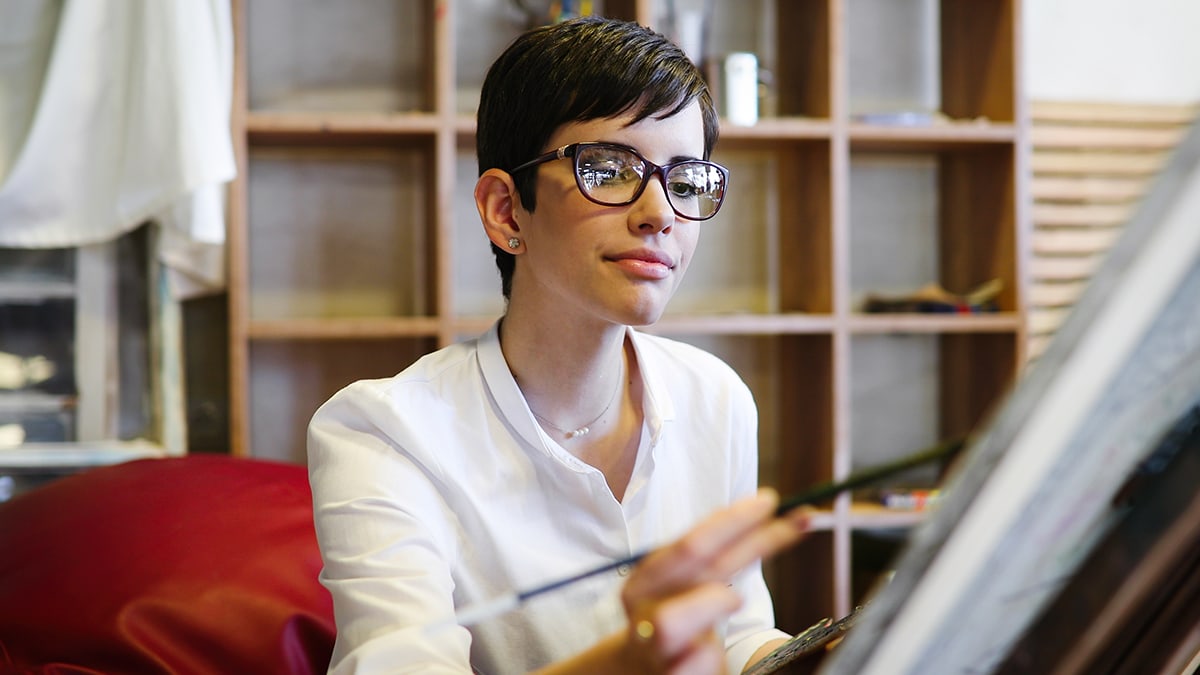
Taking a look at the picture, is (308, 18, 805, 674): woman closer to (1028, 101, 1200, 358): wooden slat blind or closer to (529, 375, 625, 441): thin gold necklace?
(529, 375, 625, 441): thin gold necklace

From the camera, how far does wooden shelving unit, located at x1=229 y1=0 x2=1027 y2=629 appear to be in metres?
2.81

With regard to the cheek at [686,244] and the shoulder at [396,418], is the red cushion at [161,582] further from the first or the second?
the cheek at [686,244]

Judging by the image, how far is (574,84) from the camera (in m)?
1.31

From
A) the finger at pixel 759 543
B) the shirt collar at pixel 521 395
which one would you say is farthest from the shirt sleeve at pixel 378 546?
the finger at pixel 759 543

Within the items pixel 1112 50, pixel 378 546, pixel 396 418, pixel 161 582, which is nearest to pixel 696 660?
pixel 378 546

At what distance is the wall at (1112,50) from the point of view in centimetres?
333

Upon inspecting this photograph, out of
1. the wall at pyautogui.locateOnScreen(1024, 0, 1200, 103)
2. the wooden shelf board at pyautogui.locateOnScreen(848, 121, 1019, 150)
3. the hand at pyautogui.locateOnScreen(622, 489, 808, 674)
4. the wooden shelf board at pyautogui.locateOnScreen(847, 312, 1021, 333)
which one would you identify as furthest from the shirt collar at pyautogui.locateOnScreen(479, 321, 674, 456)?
the wall at pyautogui.locateOnScreen(1024, 0, 1200, 103)

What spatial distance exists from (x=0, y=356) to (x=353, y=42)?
4.03 ft

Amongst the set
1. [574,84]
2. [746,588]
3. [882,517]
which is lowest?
[882,517]

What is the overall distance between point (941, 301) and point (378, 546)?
2.23 metres

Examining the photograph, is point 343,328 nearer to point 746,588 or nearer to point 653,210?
point 746,588

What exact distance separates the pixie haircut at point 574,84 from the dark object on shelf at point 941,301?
5.90 ft

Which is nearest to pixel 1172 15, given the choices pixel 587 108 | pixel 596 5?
pixel 596 5

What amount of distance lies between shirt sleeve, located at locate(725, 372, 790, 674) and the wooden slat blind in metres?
1.84
